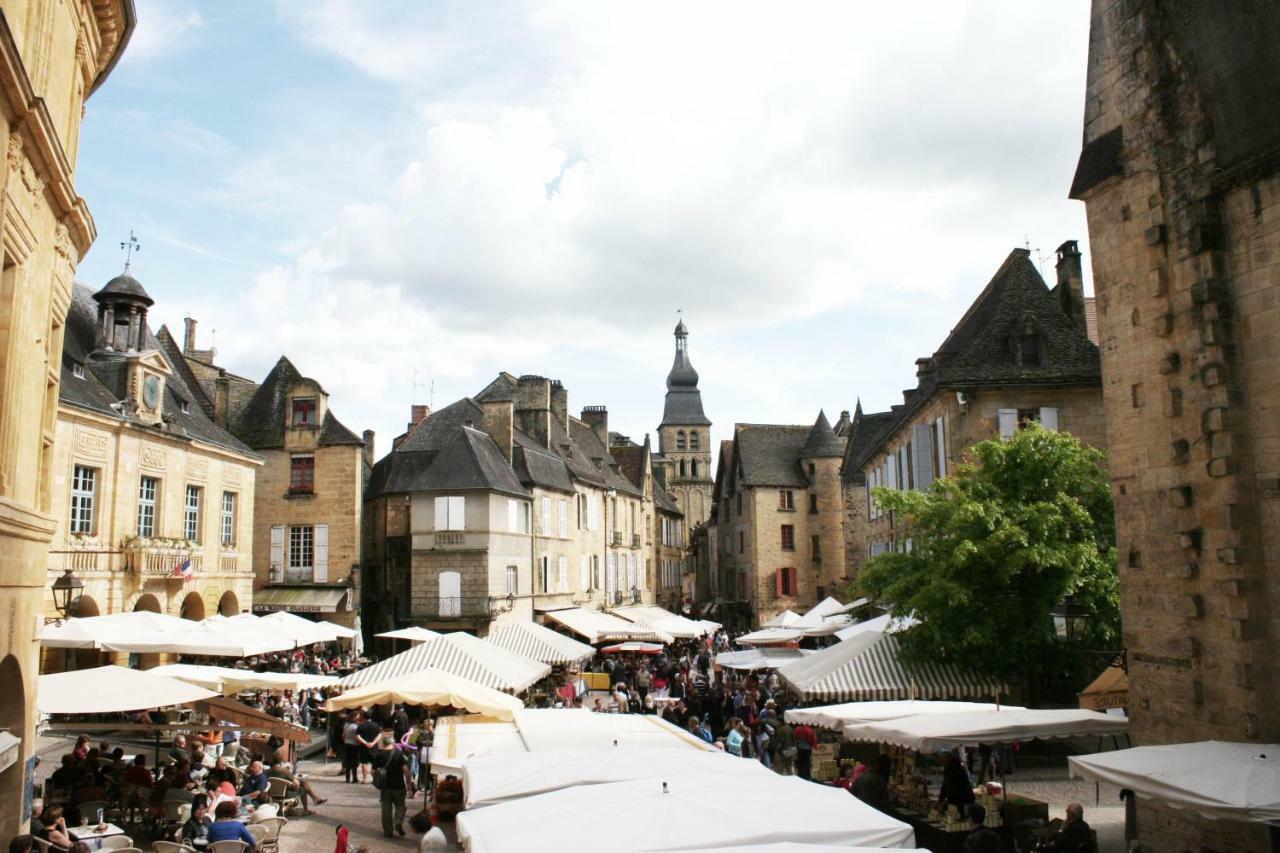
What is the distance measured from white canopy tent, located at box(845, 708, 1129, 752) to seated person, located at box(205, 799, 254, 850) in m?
6.60

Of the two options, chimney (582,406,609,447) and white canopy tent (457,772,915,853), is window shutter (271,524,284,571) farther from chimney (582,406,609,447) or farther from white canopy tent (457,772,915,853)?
white canopy tent (457,772,915,853)

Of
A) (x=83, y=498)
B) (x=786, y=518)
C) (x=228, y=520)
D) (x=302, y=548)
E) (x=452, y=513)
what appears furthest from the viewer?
(x=786, y=518)

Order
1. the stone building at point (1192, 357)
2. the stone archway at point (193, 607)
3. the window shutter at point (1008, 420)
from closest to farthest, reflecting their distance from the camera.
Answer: the stone building at point (1192, 357) → the window shutter at point (1008, 420) → the stone archway at point (193, 607)

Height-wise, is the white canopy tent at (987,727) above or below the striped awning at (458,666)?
below

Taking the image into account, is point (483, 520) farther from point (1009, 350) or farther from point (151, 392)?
point (1009, 350)

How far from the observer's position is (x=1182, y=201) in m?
10.6

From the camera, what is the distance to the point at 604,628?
2964 cm

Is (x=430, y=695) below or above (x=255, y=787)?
above

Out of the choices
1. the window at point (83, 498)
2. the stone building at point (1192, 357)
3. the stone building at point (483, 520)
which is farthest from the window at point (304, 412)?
the stone building at point (1192, 357)

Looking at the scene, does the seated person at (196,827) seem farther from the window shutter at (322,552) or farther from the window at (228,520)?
the window shutter at (322,552)

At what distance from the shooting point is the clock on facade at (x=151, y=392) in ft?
77.9

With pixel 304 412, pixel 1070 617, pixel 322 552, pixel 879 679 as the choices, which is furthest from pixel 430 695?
pixel 304 412

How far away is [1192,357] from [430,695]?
33.3ft

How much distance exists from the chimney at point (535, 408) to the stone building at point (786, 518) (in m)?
13.3
